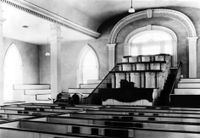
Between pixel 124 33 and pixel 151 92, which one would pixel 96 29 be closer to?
pixel 124 33

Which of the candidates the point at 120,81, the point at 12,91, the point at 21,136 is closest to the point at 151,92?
the point at 120,81

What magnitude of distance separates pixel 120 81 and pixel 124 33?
18.7 ft

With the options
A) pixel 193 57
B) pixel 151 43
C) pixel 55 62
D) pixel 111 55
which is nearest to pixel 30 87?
pixel 111 55

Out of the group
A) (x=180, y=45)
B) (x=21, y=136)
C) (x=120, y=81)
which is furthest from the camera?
(x=180, y=45)

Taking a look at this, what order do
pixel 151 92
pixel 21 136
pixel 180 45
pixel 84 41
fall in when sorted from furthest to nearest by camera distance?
1. pixel 84 41
2. pixel 180 45
3. pixel 151 92
4. pixel 21 136

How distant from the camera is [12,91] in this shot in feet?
50.9

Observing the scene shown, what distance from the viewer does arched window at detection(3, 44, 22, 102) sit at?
1530cm

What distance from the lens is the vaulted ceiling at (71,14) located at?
36.1 feet

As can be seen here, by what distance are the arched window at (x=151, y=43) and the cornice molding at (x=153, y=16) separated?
3.01 ft

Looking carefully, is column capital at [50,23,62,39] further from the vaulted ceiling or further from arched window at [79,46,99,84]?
arched window at [79,46,99,84]

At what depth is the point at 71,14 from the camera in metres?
12.8

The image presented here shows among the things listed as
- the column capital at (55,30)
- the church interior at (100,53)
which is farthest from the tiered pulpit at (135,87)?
the column capital at (55,30)

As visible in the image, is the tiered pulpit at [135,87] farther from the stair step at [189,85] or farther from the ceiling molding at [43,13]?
the ceiling molding at [43,13]

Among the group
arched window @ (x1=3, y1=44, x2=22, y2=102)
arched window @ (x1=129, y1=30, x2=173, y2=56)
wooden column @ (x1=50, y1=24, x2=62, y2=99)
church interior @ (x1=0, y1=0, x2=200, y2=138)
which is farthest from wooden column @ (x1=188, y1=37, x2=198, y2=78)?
arched window @ (x1=3, y1=44, x2=22, y2=102)
